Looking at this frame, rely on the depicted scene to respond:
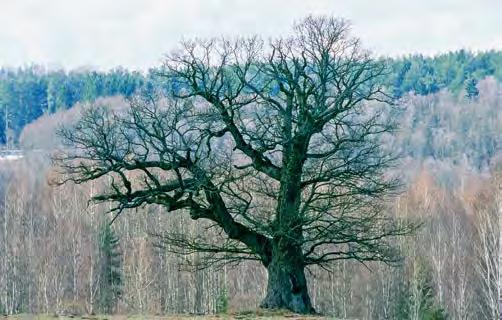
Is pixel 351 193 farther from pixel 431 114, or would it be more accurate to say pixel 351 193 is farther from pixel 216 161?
pixel 431 114

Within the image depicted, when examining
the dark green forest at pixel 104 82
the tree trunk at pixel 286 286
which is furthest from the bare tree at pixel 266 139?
the dark green forest at pixel 104 82

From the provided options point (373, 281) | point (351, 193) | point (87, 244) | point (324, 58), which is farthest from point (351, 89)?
point (87, 244)

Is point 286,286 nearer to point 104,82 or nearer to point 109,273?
point 109,273

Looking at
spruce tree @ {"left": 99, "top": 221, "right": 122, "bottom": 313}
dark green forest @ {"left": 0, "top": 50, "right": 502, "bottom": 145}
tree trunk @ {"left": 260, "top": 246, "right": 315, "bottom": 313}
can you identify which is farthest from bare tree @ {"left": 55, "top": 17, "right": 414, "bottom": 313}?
dark green forest @ {"left": 0, "top": 50, "right": 502, "bottom": 145}

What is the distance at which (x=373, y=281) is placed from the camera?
197 ft

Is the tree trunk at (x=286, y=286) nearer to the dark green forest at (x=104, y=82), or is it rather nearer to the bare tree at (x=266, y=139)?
the bare tree at (x=266, y=139)

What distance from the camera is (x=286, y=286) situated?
25688mm

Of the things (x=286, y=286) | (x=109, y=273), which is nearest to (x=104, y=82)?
(x=109, y=273)

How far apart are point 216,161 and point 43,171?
57.2 meters

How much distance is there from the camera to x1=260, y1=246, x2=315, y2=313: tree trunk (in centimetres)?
2558

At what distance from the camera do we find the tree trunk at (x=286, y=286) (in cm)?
2558

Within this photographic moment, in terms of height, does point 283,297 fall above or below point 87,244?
below

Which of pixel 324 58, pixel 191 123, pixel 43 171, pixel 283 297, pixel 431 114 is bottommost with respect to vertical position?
pixel 283 297

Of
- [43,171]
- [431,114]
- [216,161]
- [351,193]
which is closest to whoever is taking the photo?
[351,193]
